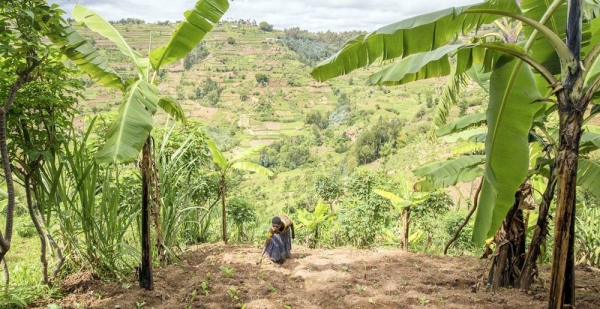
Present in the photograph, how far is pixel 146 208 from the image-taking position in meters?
3.34

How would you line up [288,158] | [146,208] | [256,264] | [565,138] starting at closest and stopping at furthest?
[565,138] → [146,208] → [256,264] → [288,158]

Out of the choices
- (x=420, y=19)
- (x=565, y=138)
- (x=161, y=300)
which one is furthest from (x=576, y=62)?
(x=161, y=300)

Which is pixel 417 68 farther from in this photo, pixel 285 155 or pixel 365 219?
pixel 285 155

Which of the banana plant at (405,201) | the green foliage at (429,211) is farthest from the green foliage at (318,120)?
the banana plant at (405,201)

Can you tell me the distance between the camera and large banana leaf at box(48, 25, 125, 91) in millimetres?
3037

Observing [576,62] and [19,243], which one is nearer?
[576,62]

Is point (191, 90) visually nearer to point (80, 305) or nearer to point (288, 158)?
point (288, 158)

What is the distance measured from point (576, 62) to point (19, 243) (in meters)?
11.6

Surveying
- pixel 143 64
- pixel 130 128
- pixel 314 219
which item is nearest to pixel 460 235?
pixel 314 219

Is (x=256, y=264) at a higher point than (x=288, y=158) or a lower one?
lower

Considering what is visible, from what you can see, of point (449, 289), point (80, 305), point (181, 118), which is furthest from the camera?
point (181, 118)

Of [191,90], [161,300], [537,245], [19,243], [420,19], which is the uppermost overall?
[191,90]

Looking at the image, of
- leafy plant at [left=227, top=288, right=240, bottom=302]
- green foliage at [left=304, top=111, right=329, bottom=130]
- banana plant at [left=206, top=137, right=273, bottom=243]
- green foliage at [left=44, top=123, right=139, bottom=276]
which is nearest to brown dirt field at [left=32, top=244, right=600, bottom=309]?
leafy plant at [left=227, top=288, right=240, bottom=302]

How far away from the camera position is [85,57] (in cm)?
320
